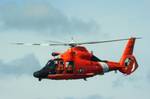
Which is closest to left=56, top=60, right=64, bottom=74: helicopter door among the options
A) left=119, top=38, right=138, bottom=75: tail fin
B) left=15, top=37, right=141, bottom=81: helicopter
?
left=15, top=37, right=141, bottom=81: helicopter

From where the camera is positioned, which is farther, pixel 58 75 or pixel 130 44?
pixel 130 44

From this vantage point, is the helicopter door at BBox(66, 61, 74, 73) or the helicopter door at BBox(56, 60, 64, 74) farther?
the helicopter door at BBox(66, 61, 74, 73)

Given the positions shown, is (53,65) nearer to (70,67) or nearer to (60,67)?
(60,67)

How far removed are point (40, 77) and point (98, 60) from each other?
13.5 m

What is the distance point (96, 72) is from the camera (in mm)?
137250

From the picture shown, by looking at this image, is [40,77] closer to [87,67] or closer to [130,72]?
[87,67]

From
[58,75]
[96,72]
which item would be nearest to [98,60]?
[96,72]

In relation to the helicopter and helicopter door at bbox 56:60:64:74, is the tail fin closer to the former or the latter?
the helicopter

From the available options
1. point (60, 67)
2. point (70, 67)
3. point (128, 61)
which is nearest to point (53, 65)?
point (60, 67)

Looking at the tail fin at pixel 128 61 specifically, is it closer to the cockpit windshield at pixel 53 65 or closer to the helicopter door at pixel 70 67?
the helicopter door at pixel 70 67

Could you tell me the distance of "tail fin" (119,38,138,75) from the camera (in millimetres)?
146625

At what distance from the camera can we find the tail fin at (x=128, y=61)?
146625 mm

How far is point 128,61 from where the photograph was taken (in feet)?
491

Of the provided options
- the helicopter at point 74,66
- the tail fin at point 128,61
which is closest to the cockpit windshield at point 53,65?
the helicopter at point 74,66
